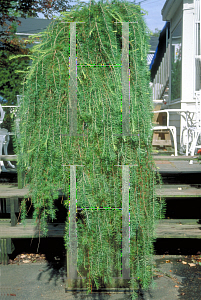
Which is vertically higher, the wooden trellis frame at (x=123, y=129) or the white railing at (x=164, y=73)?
the white railing at (x=164, y=73)

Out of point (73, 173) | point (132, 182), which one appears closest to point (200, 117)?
point (132, 182)

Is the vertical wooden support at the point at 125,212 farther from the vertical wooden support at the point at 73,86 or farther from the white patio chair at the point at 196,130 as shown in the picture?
the white patio chair at the point at 196,130

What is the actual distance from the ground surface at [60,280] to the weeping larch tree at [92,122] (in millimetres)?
580

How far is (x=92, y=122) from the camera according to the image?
2.12 m

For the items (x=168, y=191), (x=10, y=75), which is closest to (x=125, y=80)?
(x=168, y=191)

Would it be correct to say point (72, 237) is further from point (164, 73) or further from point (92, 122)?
point (164, 73)

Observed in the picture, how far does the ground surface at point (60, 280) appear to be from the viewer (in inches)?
100

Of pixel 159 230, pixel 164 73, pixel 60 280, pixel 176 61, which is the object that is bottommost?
pixel 60 280

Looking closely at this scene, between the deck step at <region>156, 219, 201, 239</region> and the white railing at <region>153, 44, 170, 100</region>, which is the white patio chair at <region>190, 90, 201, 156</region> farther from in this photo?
the white railing at <region>153, 44, 170, 100</region>

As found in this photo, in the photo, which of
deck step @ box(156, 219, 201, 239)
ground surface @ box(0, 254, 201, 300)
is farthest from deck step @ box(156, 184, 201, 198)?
ground surface @ box(0, 254, 201, 300)

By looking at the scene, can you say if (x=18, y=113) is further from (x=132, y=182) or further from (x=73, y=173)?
(x=132, y=182)

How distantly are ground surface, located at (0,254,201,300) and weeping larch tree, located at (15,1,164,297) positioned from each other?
0.58 meters

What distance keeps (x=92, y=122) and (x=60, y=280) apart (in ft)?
5.13

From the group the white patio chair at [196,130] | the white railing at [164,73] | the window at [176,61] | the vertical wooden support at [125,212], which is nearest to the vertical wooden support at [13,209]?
the vertical wooden support at [125,212]
